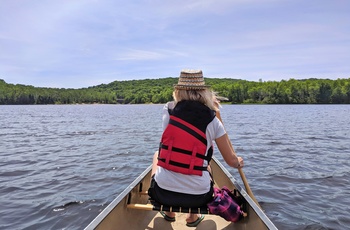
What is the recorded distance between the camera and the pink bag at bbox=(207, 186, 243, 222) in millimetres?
3508

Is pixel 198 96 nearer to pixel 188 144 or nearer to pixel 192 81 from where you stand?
pixel 192 81

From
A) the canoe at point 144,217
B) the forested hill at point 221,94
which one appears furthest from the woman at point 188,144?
the forested hill at point 221,94

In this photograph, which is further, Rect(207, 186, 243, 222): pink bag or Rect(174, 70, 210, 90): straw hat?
Rect(207, 186, 243, 222): pink bag

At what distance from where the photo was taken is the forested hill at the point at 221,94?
340 feet

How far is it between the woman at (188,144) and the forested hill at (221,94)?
74.9 meters

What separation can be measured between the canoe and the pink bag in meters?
0.15

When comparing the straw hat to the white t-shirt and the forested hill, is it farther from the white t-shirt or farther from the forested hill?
the forested hill

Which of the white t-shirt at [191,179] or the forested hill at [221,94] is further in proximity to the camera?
the forested hill at [221,94]

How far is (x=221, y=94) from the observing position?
89.3m

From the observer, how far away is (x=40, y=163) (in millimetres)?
11367

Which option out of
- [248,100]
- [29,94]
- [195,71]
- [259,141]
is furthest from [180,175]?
[29,94]

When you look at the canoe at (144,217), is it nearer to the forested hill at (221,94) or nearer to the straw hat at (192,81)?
the straw hat at (192,81)

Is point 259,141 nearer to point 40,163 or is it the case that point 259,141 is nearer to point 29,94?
point 40,163

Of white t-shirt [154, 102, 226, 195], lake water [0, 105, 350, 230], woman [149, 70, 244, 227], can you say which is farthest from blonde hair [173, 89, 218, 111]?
lake water [0, 105, 350, 230]
